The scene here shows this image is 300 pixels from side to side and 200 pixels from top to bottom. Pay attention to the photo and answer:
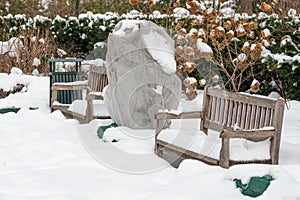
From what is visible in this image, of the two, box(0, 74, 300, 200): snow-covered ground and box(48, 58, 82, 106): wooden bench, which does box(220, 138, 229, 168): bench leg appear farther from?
box(48, 58, 82, 106): wooden bench

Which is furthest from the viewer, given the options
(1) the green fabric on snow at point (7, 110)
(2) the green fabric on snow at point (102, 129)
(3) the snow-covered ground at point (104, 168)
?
(1) the green fabric on snow at point (7, 110)

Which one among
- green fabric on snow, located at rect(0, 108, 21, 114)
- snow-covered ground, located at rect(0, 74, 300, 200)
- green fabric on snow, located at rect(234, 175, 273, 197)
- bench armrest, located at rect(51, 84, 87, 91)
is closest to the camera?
green fabric on snow, located at rect(234, 175, 273, 197)

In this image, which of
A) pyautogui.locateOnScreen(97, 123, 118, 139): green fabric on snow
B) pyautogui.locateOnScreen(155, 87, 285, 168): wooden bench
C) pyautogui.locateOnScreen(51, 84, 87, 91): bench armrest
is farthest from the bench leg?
pyautogui.locateOnScreen(51, 84, 87, 91): bench armrest

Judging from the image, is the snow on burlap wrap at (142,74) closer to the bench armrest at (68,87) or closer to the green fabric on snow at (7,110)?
the bench armrest at (68,87)

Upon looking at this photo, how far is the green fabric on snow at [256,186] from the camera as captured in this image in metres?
3.71

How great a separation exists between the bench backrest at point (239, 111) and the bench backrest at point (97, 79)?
2.09 meters

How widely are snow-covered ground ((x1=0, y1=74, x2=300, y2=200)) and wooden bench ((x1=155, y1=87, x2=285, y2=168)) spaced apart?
8.8 inches

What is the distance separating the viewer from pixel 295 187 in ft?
11.6

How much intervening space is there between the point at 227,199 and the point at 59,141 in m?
2.88

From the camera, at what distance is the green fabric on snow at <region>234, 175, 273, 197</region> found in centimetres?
371

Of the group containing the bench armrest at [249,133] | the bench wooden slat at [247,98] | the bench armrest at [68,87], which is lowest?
the bench armrest at [68,87]

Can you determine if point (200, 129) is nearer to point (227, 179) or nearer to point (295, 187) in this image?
point (227, 179)

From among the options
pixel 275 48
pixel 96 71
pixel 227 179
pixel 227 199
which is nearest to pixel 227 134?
pixel 227 179

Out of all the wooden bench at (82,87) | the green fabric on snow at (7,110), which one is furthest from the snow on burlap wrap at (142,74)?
the green fabric on snow at (7,110)
